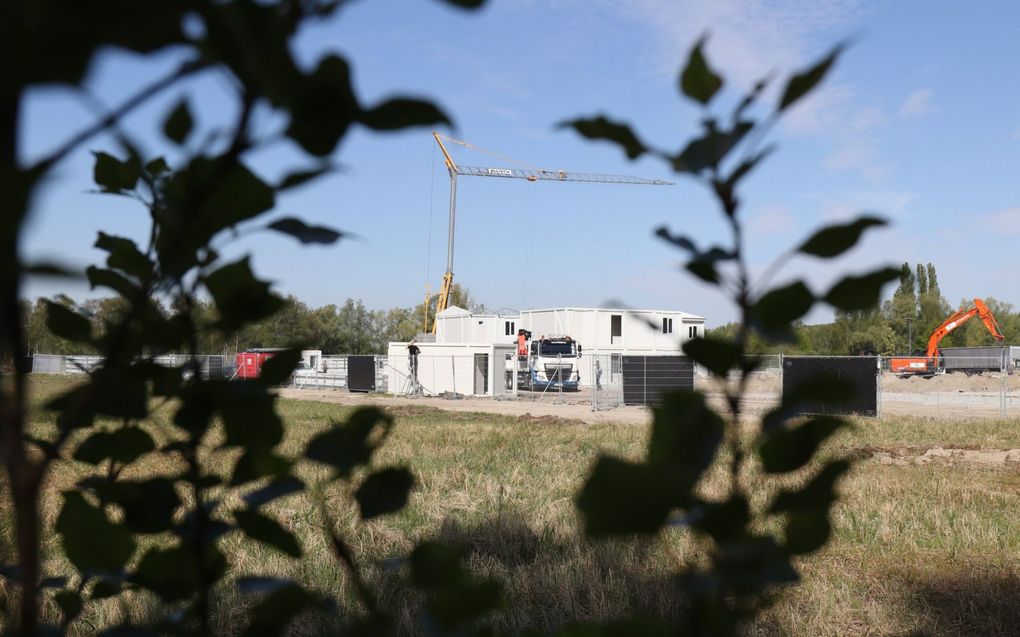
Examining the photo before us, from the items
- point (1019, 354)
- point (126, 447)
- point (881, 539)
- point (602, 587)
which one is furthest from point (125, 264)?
point (1019, 354)

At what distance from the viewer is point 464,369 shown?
2950 cm

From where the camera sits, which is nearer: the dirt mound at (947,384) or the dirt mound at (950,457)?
the dirt mound at (950,457)

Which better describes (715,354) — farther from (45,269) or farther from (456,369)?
(456,369)

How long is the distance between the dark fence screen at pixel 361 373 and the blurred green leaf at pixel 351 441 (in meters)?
31.5

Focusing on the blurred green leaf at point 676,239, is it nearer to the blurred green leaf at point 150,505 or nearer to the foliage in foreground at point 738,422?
the foliage in foreground at point 738,422

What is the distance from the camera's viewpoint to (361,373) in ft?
107

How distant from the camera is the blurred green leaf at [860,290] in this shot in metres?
0.62

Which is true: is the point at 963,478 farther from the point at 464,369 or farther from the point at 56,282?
the point at 464,369

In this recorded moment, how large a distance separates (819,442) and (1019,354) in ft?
167

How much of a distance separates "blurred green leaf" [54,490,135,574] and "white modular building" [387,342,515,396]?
27889 millimetres

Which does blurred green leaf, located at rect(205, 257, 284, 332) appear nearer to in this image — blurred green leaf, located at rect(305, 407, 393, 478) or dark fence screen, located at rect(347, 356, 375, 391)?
blurred green leaf, located at rect(305, 407, 393, 478)

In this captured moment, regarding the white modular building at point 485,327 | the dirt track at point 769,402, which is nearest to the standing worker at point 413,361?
the dirt track at point 769,402

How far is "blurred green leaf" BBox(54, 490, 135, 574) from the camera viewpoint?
2.39ft

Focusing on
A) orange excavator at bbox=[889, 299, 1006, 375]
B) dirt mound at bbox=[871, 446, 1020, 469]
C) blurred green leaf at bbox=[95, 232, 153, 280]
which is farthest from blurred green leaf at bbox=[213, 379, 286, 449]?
orange excavator at bbox=[889, 299, 1006, 375]
